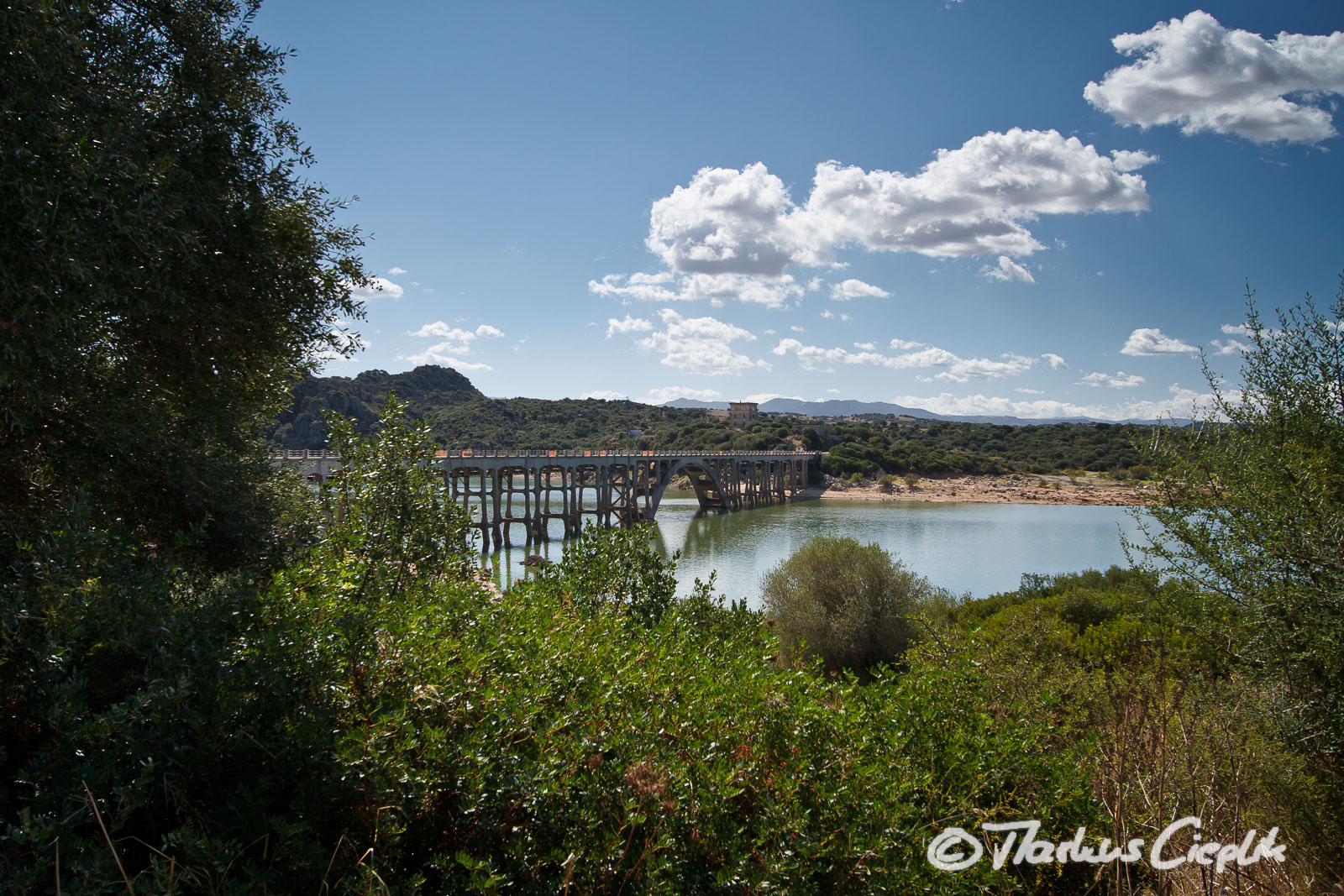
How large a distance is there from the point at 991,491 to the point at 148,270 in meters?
75.3

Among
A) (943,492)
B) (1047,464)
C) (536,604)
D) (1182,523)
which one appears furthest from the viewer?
(1047,464)

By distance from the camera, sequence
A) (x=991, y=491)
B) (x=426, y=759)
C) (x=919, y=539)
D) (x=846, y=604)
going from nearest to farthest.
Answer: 1. (x=426, y=759)
2. (x=846, y=604)
3. (x=919, y=539)
4. (x=991, y=491)

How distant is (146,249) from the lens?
4.97 m

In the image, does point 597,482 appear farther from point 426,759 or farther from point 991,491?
point 426,759

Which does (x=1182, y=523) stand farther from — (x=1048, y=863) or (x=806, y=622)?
(x=806, y=622)

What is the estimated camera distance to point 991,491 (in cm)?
7062

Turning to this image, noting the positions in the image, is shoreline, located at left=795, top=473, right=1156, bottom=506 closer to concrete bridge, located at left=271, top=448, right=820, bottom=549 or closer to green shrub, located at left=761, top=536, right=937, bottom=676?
concrete bridge, located at left=271, top=448, right=820, bottom=549

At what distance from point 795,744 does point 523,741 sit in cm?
134

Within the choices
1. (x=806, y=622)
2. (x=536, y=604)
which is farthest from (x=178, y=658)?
(x=806, y=622)

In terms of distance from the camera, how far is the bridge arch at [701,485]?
55.9 meters

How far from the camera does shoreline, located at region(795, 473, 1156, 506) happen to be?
64250 mm

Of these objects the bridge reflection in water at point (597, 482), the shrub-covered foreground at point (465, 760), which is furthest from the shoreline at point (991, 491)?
the shrub-covered foreground at point (465, 760)

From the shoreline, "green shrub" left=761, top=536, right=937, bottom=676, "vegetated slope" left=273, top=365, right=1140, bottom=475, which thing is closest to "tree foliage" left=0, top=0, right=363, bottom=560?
"green shrub" left=761, top=536, right=937, bottom=676

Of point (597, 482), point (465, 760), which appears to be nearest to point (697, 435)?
point (597, 482)
